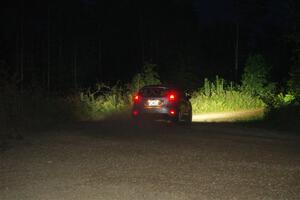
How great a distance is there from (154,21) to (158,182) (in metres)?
64.7

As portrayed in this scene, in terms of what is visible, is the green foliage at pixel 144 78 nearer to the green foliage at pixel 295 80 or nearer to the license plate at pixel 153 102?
the license plate at pixel 153 102

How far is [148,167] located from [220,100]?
2375 cm

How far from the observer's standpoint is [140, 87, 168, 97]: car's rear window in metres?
21.8

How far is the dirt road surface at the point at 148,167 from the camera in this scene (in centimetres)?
835

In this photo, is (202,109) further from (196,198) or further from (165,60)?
(165,60)

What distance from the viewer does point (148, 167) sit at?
34.9 feet

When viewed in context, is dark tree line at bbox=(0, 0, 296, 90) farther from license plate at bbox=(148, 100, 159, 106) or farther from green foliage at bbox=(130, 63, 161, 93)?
license plate at bbox=(148, 100, 159, 106)

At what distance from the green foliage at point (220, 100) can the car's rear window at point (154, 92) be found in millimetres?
9867

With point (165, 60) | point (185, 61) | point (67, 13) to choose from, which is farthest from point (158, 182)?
point (67, 13)

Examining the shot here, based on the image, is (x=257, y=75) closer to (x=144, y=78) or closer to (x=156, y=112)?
(x=144, y=78)

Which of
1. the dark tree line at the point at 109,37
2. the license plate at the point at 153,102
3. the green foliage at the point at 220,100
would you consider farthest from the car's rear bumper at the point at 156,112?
the dark tree line at the point at 109,37

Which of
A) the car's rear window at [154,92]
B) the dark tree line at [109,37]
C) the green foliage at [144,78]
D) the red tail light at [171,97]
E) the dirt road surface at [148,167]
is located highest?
the dark tree line at [109,37]

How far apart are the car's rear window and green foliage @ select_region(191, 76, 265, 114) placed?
987 cm

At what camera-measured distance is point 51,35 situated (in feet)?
214
